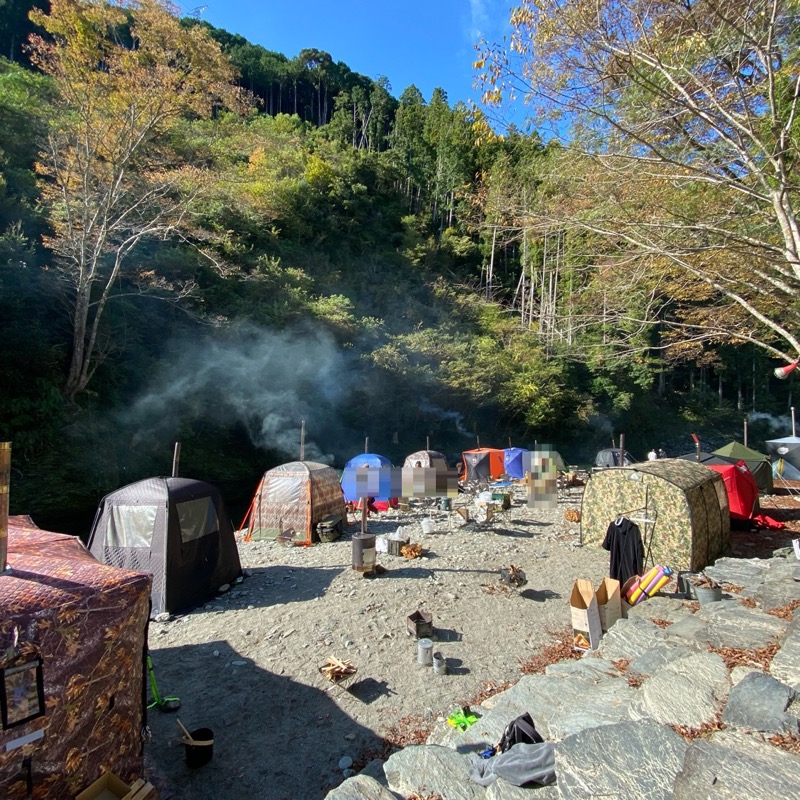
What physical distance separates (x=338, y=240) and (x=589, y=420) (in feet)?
71.9

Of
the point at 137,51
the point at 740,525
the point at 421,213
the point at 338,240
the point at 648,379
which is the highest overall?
the point at 421,213

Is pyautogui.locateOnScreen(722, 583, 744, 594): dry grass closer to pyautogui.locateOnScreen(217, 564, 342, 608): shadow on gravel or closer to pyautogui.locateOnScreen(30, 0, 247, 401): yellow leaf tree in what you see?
pyautogui.locateOnScreen(217, 564, 342, 608): shadow on gravel

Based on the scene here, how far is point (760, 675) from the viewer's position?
3324 millimetres

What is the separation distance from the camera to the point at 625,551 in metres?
7.48

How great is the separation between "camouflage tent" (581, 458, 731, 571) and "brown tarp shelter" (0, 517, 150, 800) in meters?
8.25

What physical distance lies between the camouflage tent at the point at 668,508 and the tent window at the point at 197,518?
23.7 feet

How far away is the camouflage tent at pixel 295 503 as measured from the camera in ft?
36.4

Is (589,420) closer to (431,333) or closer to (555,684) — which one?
(431,333)

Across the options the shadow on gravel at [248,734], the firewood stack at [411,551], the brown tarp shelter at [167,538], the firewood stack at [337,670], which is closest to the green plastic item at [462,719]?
the shadow on gravel at [248,734]

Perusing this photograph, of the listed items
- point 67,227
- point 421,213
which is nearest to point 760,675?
point 67,227

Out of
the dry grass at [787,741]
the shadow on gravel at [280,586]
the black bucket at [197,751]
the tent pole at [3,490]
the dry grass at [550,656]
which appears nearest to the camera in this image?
the dry grass at [787,741]

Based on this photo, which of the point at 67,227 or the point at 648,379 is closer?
the point at 67,227

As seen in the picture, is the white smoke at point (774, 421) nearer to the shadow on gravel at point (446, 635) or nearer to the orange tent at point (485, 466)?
the orange tent at point (485, 466)

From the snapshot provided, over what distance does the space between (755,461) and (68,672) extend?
17.6 m
